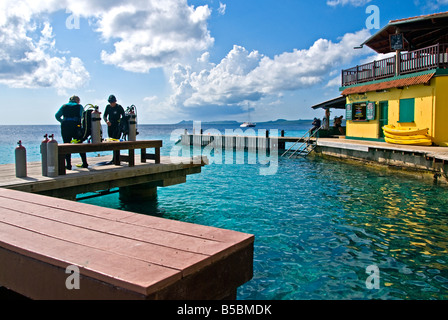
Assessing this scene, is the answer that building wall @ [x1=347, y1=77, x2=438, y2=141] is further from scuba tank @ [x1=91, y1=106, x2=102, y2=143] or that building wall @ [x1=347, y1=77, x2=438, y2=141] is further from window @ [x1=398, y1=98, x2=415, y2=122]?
scuba tank @ [x1=91, y1=106, x2=102, y2=143]

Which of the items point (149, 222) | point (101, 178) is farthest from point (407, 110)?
point (149, 222)

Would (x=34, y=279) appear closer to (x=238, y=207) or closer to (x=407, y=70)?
(x=238, y=207)

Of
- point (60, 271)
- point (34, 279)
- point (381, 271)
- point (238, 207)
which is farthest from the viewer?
point (238, 207)

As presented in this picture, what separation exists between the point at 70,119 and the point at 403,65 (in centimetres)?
1996

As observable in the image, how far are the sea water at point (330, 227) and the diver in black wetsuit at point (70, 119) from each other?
2.56m

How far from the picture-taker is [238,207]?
10398 millimetres

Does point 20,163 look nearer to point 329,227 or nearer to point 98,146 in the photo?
point 98,146

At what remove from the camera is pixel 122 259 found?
7.88ft

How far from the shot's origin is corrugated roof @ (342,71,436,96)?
18.7m

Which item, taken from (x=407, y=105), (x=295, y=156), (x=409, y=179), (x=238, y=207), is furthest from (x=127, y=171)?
(x=295, y=156)

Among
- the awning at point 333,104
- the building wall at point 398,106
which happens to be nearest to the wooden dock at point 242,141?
the awning at point 333,104

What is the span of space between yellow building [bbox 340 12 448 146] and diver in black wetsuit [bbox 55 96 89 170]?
57.1 ft

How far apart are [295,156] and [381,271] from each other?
21745 millimetres
